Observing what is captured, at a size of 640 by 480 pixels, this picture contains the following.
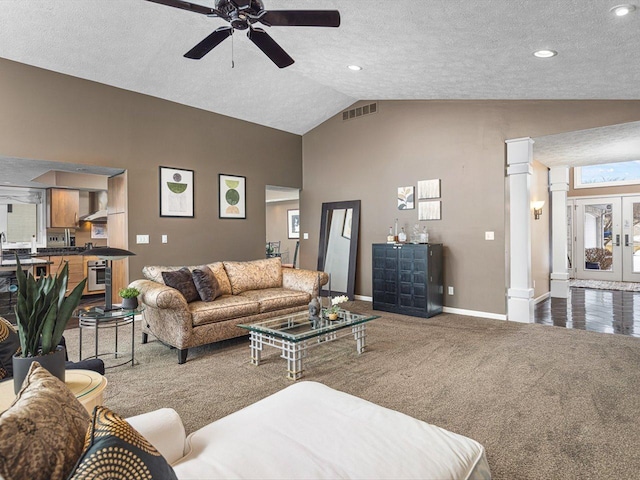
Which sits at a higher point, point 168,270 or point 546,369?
point 168,270

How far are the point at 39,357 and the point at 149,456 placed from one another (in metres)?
0.92

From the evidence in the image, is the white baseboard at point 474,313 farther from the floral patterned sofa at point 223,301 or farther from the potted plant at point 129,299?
the potted plant at point 129,299

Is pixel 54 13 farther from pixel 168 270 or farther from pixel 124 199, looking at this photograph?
pixel 168 270

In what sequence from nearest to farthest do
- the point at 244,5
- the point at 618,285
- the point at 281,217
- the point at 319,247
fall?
the point at 244,5 < the point at 319,247 < the point at 618,285 < the point at 281,217

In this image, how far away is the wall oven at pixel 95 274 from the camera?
23.7 ft

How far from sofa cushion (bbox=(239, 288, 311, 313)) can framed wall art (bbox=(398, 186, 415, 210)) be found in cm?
248

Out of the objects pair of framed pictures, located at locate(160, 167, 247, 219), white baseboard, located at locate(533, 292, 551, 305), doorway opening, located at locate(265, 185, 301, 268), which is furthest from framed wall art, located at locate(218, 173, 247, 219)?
white baseboard, located at locate(533, 292, 551, 305)

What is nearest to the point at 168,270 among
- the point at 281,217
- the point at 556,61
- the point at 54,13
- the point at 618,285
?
the point at 54,13

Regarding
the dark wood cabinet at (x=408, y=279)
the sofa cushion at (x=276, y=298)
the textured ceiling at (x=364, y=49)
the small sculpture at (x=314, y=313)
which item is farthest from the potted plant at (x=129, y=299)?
the dark wood cabinet at (x=408, y=279)

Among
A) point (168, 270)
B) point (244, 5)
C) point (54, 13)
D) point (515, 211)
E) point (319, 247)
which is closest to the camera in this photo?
point (244, 5)

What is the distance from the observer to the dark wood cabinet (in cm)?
544

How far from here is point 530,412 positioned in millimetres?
2572

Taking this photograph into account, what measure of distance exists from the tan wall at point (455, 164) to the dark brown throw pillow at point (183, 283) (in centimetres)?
352

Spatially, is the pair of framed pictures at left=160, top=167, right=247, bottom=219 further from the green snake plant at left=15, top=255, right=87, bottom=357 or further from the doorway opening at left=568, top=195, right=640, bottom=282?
the doorway opening at left=568, top=195, right=640, bottom=282
